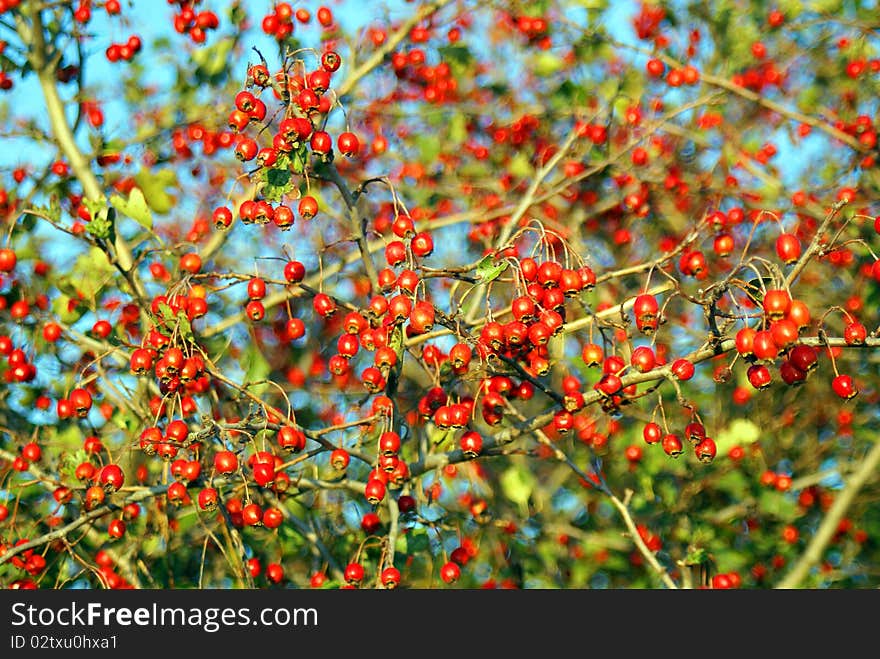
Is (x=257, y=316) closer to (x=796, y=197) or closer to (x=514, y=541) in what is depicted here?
(x=514, y=541)

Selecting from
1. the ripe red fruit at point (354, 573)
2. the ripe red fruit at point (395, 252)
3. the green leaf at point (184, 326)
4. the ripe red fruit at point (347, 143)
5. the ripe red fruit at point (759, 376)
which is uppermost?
the ripe red fruit at point (347, 143)

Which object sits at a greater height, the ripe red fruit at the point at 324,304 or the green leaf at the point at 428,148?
the green leaf at the point at 428,148

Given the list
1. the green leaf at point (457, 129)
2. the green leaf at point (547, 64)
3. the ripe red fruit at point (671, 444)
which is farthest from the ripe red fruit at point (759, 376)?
the green leaf at point (457, 129)

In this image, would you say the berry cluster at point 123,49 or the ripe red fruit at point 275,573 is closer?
the ripe red fruit at point 275,573

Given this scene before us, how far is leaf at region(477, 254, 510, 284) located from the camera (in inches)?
120

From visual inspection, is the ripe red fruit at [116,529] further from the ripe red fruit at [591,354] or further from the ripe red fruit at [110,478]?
the ripe red fruit at [591,354]

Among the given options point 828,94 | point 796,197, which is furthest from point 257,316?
point 828,94

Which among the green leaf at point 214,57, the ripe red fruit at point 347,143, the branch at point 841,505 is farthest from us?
the green leaf at point 214,57

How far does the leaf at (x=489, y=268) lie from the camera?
120 inches

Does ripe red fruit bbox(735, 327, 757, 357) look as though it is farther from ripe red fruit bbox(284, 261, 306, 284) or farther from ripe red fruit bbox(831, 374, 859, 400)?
ripe red fruit bbox(284, 261, 306, 284)

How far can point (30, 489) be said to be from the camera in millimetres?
5078

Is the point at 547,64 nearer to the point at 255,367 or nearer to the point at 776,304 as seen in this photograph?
the point at 255,367

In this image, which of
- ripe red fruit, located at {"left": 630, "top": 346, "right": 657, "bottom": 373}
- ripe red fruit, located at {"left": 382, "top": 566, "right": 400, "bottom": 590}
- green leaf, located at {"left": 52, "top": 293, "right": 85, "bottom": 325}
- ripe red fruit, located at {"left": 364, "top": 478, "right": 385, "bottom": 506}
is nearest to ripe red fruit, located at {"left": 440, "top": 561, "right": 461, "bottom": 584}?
ripe red fruit, located at {"left": 382, "top": 566, "right": 400, "bottom": 590}

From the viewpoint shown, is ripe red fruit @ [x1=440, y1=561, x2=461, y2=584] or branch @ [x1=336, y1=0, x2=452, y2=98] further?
branch @ [x1=336, y1=0, x2=452, y2=98]
